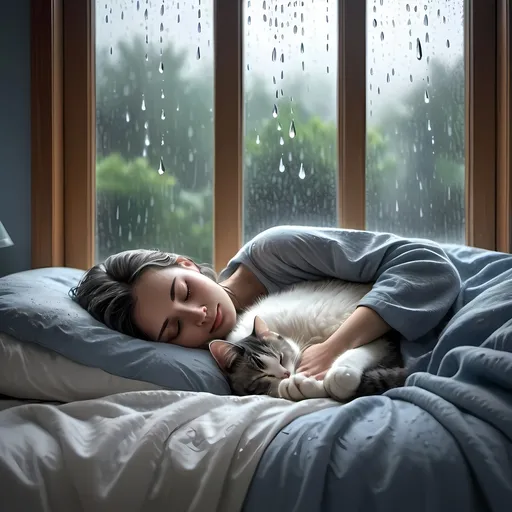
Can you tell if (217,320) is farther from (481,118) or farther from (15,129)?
(481,118)

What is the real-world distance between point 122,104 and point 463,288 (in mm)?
1438

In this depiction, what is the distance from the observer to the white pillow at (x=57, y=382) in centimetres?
110

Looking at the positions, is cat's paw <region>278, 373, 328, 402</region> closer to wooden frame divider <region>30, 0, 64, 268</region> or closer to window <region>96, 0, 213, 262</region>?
window <region>96, 0, 213, 262</region>

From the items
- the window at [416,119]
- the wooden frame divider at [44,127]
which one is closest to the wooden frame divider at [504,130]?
the window at [416,119]

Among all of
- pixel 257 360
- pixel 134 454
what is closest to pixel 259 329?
pixel 257 360

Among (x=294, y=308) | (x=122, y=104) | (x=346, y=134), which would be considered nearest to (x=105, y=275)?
(x=294, y=308)

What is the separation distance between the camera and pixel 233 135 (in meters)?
2.02

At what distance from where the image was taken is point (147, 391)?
104 centimetres

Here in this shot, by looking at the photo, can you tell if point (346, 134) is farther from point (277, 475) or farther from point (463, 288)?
point (277, 475)

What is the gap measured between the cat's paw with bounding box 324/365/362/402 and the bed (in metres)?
0.03

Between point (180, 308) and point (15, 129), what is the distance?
114cm

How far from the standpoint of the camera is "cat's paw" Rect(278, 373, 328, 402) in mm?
1065

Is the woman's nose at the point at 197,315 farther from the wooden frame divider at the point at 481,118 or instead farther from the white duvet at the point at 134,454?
the wooden frame divider at the point at 481,118

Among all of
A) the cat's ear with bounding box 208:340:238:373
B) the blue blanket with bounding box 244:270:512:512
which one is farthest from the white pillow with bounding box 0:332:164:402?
the blue blanket with bounding box 244:270:512:512
